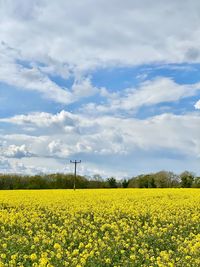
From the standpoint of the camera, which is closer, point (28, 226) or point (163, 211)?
point (28, 226)

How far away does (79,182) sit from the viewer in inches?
3290

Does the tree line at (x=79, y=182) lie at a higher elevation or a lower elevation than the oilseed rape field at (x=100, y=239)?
higher

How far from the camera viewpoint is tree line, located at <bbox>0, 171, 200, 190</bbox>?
7850cm

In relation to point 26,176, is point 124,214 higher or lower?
lower

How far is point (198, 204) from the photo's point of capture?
86.4ft

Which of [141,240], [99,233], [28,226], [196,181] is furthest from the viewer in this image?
[196,181]

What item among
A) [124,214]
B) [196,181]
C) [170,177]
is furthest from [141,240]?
[170,177]

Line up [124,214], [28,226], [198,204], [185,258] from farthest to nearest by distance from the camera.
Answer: [198,204], [124,214], [28,226], [185,258]

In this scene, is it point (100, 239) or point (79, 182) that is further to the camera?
point (79, 182)

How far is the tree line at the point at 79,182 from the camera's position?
78.5 metres

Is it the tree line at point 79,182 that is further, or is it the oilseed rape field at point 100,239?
the tree line at point 79,182

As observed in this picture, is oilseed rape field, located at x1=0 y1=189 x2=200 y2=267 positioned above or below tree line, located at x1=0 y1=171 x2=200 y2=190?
below

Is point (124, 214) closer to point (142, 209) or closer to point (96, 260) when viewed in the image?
point (142, 209)

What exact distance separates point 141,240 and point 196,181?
69325mm
